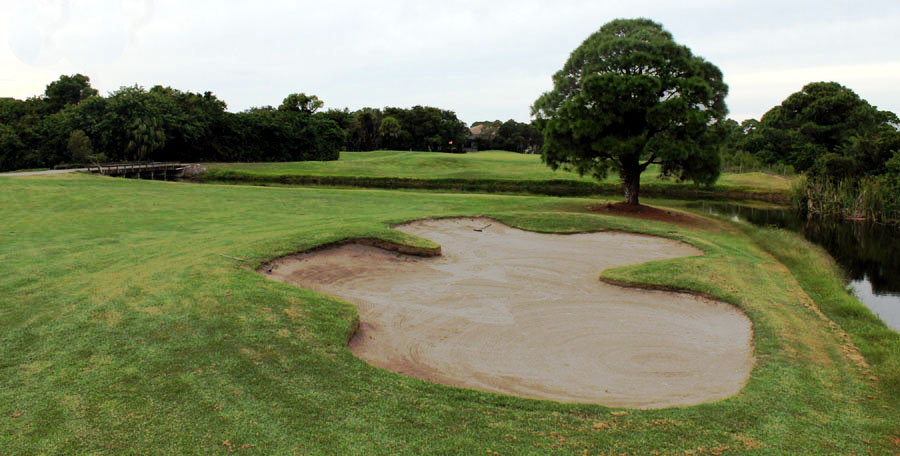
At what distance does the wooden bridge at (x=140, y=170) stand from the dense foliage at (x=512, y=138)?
71840 millimetres

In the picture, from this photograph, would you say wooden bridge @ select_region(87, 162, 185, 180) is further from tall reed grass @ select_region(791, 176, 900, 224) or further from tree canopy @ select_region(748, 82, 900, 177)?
tree canopy @ select_region(748, 82, 900, 177)

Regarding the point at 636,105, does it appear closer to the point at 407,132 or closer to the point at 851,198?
the point at 851,198

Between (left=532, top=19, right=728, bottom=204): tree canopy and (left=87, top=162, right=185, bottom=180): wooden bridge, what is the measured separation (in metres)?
31.7

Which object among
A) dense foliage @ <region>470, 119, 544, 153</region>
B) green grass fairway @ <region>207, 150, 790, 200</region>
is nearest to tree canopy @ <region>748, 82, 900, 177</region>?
green grass fairway @ <region>207, 150, 790, 200</region>

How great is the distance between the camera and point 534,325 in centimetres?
1115

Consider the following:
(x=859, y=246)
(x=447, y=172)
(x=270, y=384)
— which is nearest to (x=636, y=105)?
(x=859, y=246)

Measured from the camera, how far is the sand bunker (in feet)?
28.1

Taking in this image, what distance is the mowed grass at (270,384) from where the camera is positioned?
5801mm

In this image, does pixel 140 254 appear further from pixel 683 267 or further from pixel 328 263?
pixel 683 267

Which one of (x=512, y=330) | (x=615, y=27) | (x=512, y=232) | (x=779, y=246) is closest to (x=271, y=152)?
(x=615, y=27)

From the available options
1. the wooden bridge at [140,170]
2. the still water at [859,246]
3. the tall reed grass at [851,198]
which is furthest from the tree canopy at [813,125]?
the wooden bridge at [140,170]

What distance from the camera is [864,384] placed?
847 cm

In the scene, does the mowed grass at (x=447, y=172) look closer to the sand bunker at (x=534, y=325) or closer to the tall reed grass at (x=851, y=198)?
the tall reed grass at (x=851, y=198)

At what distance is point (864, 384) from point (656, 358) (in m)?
2.90
